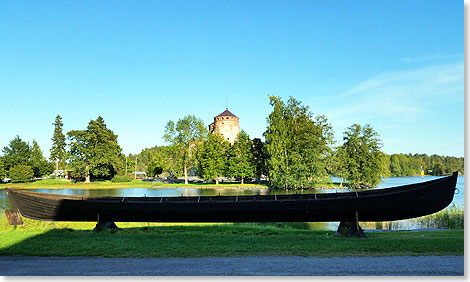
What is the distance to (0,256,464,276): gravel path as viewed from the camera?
5359 millimetres

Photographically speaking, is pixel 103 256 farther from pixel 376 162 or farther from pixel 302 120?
pixel 376 162

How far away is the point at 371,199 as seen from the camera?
30.6ft

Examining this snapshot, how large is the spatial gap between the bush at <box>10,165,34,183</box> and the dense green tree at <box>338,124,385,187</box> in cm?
4825

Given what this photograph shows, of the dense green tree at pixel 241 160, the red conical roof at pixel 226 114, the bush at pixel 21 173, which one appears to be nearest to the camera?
the bush at pixel 21 173

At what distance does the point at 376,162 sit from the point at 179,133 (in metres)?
30.6

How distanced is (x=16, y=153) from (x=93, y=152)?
12965mm

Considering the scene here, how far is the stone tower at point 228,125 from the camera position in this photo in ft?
216

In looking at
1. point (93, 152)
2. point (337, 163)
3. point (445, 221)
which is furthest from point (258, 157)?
point (445, 221)

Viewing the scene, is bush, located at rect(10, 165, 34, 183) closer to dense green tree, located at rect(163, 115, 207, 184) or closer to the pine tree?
the pine tree

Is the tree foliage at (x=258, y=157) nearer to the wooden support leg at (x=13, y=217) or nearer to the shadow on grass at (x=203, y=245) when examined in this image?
the wooden support leg at (x=13, y=217)

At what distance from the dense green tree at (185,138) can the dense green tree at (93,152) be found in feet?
37.1

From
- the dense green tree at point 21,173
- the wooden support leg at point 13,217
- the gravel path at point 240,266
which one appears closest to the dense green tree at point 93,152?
the dense green tree at point 21,173

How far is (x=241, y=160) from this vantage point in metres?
46.6

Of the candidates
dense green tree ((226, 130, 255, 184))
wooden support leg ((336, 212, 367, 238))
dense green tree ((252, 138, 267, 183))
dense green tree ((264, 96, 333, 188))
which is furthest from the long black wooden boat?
dense green tree ((252, 138, 267, 183))
